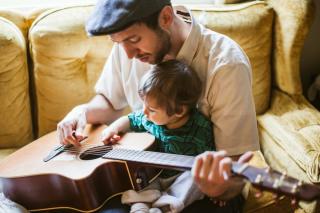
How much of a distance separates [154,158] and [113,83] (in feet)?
1.61

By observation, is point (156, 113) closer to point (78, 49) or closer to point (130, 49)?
point (130, 49)

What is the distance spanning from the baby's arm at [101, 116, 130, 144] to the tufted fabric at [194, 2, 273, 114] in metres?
0.62

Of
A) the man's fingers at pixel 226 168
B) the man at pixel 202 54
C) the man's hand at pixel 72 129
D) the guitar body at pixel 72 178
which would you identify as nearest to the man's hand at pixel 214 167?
the man's fingers at pixel 226 168

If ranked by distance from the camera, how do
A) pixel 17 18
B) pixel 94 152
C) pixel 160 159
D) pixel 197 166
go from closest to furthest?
pixel 197 166
pixel 160 159
pixel 94 152
pixel 17 18

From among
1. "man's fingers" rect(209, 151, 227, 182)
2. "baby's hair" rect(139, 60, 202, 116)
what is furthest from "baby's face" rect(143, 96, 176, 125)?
"man's fingers" rect(209, 151, 227, 182)

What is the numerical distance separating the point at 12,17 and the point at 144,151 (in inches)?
40.9

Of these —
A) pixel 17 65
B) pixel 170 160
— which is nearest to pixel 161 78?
pixel 170 160

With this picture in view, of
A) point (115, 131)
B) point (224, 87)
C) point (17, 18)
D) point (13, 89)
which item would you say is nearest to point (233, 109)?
point (224, 87)

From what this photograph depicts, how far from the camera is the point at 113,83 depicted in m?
1.50

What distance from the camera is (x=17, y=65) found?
1.67 m

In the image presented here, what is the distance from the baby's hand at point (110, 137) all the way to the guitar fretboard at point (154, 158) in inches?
3.4

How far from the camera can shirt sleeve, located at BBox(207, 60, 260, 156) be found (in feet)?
3.88

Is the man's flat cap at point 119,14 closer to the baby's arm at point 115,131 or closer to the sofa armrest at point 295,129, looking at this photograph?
the baby's arm at point 115,131

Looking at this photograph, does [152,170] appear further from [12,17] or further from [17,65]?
[12,17]
